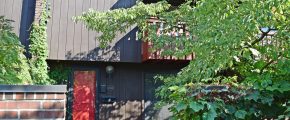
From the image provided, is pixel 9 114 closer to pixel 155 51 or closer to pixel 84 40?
pixel 155 51

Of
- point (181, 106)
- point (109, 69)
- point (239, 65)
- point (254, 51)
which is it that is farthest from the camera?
point (109, 69)

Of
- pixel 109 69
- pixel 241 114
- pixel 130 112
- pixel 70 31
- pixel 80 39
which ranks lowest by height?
pixel 130 112

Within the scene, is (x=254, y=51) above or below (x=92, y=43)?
below

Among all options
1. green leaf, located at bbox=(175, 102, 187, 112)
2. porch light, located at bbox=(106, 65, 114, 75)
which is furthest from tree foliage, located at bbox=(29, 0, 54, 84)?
green leaf, located at bbox=(175, 102, 187, 112)

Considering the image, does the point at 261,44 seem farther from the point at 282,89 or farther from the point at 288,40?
the point at 282,89

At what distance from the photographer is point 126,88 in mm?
11031

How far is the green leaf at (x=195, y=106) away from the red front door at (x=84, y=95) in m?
8.09

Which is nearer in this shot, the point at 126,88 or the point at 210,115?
the point at 210,115

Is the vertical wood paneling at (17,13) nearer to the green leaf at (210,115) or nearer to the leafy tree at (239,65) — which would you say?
the leafy tree at (239,65)

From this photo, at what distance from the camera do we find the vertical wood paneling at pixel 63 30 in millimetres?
10430

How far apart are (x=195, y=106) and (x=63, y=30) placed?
324 inches

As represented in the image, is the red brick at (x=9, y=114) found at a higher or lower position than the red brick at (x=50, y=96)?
lower

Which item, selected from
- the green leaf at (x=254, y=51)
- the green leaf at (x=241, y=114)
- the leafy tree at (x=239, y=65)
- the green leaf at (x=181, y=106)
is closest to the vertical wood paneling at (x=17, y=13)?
the leafy tree at (x=239, y=65)

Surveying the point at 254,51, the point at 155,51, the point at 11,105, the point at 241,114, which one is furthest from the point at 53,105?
the point at 155,51
